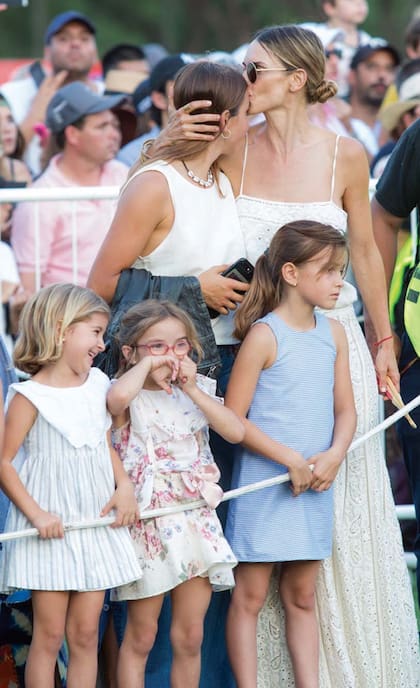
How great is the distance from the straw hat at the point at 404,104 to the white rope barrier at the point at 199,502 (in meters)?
3.37

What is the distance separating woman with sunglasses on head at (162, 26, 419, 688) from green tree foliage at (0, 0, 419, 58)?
1953cm

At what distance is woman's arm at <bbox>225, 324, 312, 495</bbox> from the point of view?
14.1ft

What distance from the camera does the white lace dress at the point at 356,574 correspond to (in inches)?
179

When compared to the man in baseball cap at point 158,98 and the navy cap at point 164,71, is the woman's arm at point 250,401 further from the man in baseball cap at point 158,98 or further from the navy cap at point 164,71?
the navy cap at point 164,71

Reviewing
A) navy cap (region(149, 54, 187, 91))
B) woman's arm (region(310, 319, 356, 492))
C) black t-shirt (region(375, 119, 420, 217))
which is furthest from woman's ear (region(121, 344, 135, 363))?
navy cap (region(149, 54, 187, 91))

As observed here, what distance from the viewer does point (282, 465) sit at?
14.3 feet

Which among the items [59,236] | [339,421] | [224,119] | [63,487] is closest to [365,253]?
[339,421]

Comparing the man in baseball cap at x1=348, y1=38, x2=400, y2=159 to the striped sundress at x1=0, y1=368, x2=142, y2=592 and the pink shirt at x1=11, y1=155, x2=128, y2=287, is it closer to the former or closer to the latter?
the pink shirt at x1=11, y1=155, x2=128, y2=287

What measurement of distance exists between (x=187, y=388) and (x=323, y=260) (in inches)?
25.9

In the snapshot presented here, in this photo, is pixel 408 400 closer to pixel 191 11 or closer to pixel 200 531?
pixel 200 531

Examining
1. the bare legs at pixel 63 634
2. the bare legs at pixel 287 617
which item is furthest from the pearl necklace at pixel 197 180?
the bare legs at pixel 63 634

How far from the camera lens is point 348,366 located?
455cm

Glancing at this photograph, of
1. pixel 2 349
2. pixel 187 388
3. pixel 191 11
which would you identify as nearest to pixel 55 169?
pixel 2 349

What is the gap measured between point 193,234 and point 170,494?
0.84 m
